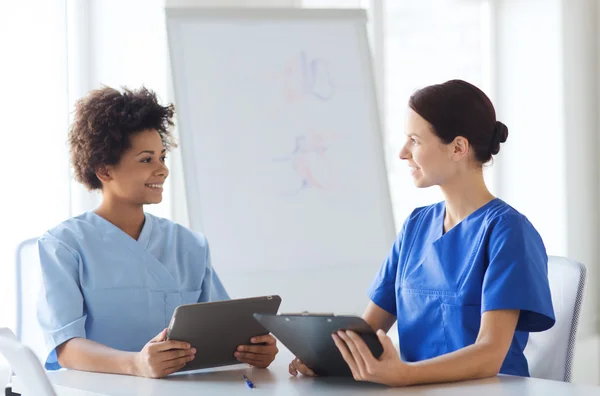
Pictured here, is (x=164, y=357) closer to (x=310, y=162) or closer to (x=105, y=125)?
(x=105, y=125)

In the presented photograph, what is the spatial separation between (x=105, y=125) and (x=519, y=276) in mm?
948

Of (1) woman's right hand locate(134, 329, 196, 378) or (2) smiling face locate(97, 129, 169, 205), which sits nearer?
(1) woman's right hand locate(134, 329, 196, 378)

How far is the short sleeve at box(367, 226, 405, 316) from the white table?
1.00ft

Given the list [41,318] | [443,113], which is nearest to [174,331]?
[41,318]

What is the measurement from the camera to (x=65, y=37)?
2.70 meters

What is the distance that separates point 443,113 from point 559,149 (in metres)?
2.36

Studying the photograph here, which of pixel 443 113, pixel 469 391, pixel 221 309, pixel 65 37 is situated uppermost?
pixel 65 37

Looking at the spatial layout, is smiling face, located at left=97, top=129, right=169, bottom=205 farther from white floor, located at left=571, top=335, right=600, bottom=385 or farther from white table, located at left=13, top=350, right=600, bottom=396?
white floor, located at left=571, top=335, right=600, bottom=385

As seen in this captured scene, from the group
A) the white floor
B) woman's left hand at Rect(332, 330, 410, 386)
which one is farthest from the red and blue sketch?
the white floor

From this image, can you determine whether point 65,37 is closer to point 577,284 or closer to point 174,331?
point 174,331

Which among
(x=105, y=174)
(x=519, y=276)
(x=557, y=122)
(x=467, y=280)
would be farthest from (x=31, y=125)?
(x=557, y=122)

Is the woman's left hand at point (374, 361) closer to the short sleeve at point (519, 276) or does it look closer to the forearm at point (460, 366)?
the forearm at point (460, 366)

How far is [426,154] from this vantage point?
1627 millimetres

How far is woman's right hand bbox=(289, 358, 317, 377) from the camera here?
149 cm
